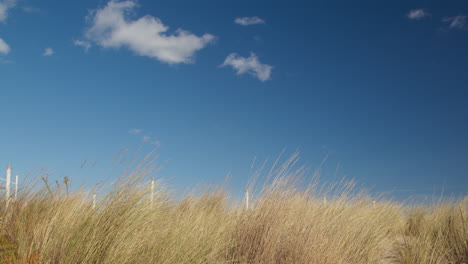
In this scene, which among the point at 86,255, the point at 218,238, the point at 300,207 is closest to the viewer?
the point at 86,255

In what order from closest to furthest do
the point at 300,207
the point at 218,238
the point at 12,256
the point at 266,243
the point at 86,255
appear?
the point at 86,255 < the point at 12,256 < the point at 266,243 < the point at 218,238 < the point at 300,207

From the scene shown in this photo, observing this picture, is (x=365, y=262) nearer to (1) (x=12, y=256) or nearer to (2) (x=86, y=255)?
(2) (x=86, y=255)

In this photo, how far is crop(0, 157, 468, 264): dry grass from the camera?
295 cm

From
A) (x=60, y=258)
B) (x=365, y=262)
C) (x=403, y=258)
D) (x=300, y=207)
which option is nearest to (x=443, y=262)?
(x=403, y=258)

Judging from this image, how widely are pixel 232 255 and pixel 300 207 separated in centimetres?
92

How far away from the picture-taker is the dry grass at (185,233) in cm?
295

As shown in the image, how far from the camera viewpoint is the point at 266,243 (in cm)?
363

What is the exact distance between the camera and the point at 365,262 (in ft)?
14.9

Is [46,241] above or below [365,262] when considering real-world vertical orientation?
below

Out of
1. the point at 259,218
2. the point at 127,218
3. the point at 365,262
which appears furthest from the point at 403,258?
the point at 127,218

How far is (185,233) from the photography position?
140 inches

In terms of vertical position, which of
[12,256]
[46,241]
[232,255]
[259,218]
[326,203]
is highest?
[326,203]

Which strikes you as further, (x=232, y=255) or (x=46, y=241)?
(x=232, y=255)

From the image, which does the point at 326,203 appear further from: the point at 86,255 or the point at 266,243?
the point at 86,255
